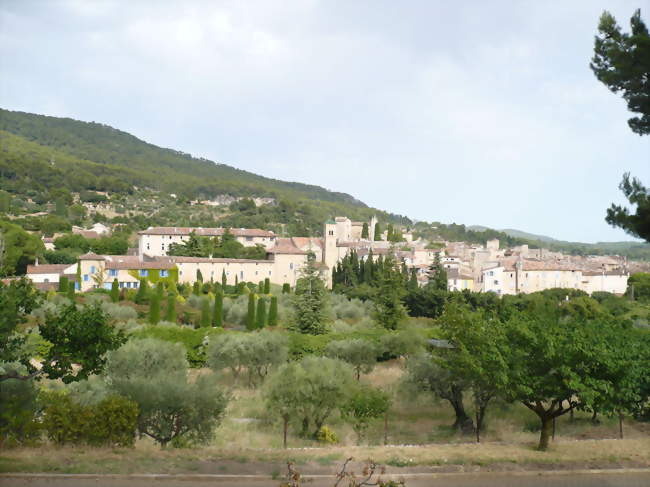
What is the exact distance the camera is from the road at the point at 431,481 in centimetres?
940

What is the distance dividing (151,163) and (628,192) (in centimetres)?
18508

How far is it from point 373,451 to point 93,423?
5.87 metres

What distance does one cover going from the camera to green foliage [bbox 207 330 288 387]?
2295 centimetres

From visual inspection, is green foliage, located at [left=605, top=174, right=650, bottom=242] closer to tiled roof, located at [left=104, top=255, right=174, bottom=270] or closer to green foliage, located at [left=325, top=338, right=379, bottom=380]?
green foliage, located at [left=325, top=338, right=379, bottom=380]

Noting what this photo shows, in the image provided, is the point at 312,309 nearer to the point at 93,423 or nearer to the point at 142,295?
the point at 142,295

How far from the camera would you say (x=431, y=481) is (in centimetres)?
1053

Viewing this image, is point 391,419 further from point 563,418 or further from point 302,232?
point 302,232

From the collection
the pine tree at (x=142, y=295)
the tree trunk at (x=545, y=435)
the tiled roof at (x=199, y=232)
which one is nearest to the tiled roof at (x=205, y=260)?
the pine tree at (x=142, y=295)

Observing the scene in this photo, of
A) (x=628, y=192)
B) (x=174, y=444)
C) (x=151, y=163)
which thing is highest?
(x=151, y=163)

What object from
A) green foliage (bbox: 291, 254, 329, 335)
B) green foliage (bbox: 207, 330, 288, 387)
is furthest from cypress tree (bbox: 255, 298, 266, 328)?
green foliage (bbox: 207, 330, 288, 387)

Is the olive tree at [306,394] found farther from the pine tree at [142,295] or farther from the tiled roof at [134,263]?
the tiled roof at [134,263]

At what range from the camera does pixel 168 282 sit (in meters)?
45.6

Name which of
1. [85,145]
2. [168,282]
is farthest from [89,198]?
[85,145]

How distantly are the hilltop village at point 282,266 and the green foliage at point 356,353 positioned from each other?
1675cm
